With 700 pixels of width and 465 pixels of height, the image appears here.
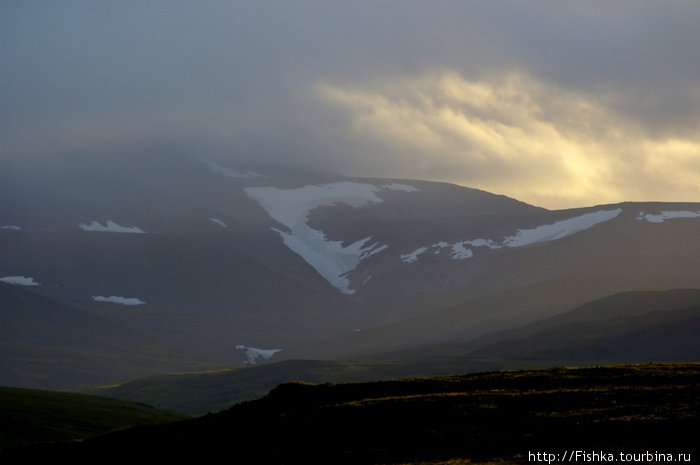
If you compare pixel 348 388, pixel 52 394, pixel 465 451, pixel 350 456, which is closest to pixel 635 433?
pixel 465 451

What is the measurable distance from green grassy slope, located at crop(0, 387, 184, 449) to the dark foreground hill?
20389 mm

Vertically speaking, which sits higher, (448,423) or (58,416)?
(58,416)

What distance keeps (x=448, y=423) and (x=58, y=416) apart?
50570mm

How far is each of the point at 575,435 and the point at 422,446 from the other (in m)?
7.51

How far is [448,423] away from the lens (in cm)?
4931

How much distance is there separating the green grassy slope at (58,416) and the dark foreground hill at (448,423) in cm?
2039

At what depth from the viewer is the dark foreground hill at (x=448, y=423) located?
42.0m

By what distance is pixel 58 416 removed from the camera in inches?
3447

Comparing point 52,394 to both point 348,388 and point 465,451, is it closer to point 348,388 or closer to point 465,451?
point 348,388

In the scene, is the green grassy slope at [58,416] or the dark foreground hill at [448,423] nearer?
the dark foreground hill at [448,423]

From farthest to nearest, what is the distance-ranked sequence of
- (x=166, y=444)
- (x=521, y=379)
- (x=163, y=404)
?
(x=163, y=404)
(x=521, y=379)
(x=166, y=444)

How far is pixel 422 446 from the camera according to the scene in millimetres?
45562

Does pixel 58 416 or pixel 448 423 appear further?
pixel 58 416

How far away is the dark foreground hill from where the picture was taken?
138 feet
